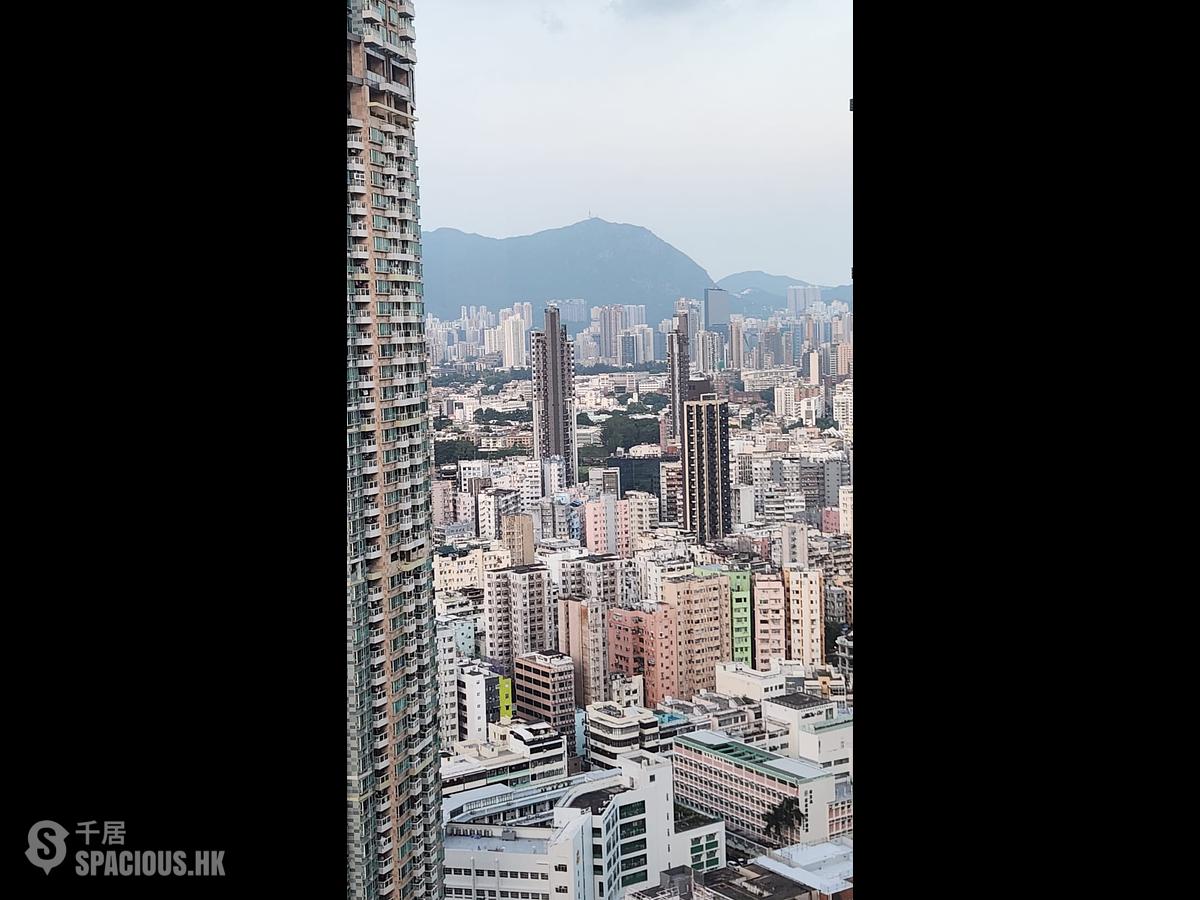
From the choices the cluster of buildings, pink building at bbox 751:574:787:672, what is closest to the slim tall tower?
the cluster of buildings

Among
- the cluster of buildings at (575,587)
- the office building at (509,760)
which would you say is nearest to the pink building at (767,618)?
the cluster of buildings at (575,587)

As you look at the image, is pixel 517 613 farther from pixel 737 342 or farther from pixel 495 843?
pixel 737 342

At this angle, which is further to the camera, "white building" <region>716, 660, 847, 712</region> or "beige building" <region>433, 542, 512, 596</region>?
"beige building" <region>433, 542, 512, 596</region>

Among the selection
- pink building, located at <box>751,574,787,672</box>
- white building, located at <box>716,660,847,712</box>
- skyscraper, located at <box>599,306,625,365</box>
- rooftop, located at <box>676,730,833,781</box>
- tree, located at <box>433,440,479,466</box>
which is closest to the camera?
white building, located at <box>716,660,847,712</box>

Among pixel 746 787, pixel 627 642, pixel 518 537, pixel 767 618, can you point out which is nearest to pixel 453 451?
pixel 518 537

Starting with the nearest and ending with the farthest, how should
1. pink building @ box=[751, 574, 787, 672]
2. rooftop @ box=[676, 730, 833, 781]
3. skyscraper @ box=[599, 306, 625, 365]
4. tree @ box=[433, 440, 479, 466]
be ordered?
1. rooftop @ box=[676, 730, 833, 781]
2. pink building @ box=[751, 574, 787, 672]
3. tree @ box=[433, 440, 479, 466]
4. skyscraper @ box=[599, 306, 625, 365]

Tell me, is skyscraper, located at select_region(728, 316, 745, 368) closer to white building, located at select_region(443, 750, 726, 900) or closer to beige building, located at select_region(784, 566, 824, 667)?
beige building, located at select_region(784, 566, 824, 667)
